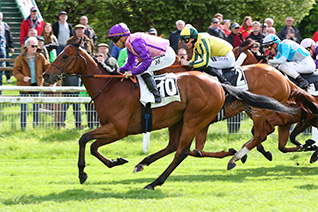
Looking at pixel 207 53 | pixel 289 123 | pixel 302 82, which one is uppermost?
pixel 207 53

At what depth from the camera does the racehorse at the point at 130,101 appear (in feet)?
23.1

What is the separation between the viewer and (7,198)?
6219 mm

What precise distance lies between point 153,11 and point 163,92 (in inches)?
452

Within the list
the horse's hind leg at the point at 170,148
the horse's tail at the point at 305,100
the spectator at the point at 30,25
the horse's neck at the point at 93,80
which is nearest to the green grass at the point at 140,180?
the horse's hind leg at the point at 170,148

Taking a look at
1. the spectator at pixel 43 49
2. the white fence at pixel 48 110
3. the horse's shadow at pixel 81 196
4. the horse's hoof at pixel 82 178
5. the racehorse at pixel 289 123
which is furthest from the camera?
the spectator at pixel 43 49

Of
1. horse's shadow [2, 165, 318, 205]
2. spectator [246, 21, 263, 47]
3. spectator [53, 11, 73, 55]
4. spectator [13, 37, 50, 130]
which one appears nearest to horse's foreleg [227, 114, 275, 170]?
horse's shadow [2, 165, 318, 205]

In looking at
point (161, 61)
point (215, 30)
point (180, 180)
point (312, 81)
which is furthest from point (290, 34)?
point (180, 180)

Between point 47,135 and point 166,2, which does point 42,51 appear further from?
point 166,2

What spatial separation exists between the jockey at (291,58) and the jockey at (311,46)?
64 centimetres

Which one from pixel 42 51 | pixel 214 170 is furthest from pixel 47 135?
pixel 214 170

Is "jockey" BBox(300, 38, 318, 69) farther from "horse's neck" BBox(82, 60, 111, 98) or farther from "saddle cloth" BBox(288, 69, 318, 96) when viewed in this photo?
"horse's neck" BBox(82, 60, 111, 98)

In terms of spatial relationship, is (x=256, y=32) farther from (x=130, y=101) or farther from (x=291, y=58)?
(x=130, y=101)

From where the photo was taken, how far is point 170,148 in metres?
7.72

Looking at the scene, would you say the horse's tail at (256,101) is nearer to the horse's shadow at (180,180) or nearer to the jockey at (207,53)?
the jockey at (207,53)
